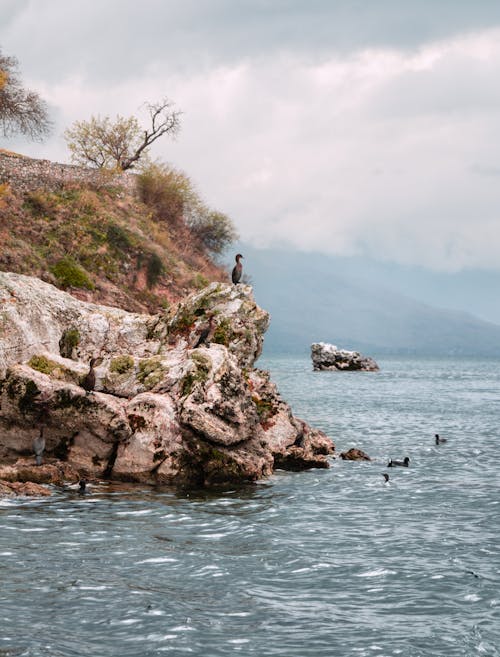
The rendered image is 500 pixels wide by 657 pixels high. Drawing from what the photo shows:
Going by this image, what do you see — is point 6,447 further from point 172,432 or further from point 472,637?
point 472,637

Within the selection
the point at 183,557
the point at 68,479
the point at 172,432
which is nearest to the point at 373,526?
the point at 183,557

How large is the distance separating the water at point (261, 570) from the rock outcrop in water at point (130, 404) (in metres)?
1.34

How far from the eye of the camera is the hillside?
54531 mm

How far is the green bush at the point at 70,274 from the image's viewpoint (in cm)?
5347

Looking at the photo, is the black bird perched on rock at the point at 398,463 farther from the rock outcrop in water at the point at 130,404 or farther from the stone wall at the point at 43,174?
the stone wall at the point at 43,174

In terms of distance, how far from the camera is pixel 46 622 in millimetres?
11047

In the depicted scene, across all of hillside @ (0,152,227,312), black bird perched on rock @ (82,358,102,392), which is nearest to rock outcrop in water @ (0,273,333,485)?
black bird perched on rock @ (82,358,102,392)

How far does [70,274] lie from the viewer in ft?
178

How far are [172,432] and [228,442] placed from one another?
1.68m

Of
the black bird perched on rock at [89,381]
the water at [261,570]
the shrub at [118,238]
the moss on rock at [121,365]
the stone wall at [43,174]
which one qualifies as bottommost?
the water at [261,570]

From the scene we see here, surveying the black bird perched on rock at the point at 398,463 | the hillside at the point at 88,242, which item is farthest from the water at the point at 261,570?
the hillside at the point at 88,242

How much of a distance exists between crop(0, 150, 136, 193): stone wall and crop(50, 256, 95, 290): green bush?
12.8 metres

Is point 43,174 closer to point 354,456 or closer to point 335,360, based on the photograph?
point 354,456

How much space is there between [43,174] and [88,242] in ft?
37.6
